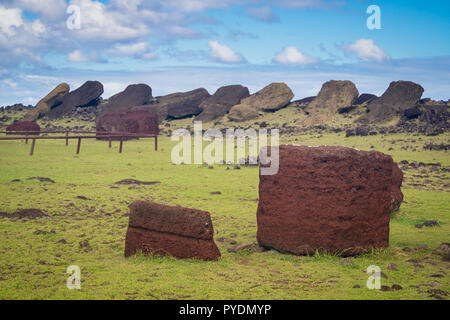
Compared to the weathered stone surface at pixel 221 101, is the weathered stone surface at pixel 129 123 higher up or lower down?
lower down

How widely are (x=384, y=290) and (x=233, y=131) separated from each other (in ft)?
93.2

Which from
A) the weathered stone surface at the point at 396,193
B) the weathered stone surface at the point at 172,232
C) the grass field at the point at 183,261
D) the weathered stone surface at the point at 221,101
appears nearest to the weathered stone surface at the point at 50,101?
the weathered stone surface at the point at 221,101

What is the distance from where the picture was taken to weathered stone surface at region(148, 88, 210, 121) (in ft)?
139

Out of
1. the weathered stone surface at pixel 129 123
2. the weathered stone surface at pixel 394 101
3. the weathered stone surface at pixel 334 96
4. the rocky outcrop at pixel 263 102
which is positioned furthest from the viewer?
the rocky outcrop at pixel 263 102

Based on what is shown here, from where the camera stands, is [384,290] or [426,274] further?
[426,274]

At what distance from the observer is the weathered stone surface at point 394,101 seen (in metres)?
30.9

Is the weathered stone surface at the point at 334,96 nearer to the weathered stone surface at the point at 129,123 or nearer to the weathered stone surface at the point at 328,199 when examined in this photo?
the weathered stone surface at the point at 129,123

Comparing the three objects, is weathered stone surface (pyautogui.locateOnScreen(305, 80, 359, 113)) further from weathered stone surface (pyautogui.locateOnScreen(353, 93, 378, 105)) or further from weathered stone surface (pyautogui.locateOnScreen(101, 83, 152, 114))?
weathered stone surface (pyautogui.locateOnScreen(101, 83, 152, 114))

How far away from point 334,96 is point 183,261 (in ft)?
102

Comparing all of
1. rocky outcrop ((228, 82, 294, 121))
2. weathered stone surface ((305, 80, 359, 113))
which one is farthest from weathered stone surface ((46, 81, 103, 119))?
weathered stone surface ((305, 80, 359, 113))

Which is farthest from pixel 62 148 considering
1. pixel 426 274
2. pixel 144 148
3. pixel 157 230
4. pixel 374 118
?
pixel 426 274

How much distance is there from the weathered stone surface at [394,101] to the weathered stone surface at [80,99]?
84.6 ft
